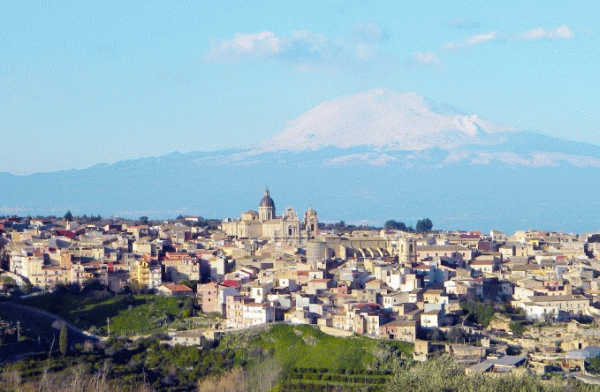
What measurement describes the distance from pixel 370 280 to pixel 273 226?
17109 mm

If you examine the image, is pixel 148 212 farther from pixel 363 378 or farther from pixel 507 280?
pixel 363 378

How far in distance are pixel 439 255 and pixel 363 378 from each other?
16.5m

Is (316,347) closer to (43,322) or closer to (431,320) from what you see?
(431,320)

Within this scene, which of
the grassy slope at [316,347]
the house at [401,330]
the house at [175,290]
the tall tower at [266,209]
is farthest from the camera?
the tall tower at [266,209]

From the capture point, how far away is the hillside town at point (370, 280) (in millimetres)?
41688

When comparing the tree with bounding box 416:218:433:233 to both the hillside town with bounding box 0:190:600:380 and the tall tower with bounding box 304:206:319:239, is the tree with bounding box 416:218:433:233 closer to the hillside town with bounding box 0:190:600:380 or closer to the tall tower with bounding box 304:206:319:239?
the hillside town with bounding box 0:190:600:380

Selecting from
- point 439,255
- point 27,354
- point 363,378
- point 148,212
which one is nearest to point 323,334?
point 363,378

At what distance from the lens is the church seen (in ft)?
204

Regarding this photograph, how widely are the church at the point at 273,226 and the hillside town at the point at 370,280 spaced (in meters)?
0.11

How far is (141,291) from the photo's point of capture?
1950 inches

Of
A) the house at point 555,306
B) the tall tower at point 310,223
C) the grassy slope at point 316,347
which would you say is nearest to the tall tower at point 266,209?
the tall tower at point 310,223

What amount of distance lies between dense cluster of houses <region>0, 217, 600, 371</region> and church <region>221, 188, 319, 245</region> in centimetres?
86

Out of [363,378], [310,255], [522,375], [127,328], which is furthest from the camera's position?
[310,255]

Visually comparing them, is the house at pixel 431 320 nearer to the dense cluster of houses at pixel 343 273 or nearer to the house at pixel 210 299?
the dense cluster of houses at pixel 343 273
